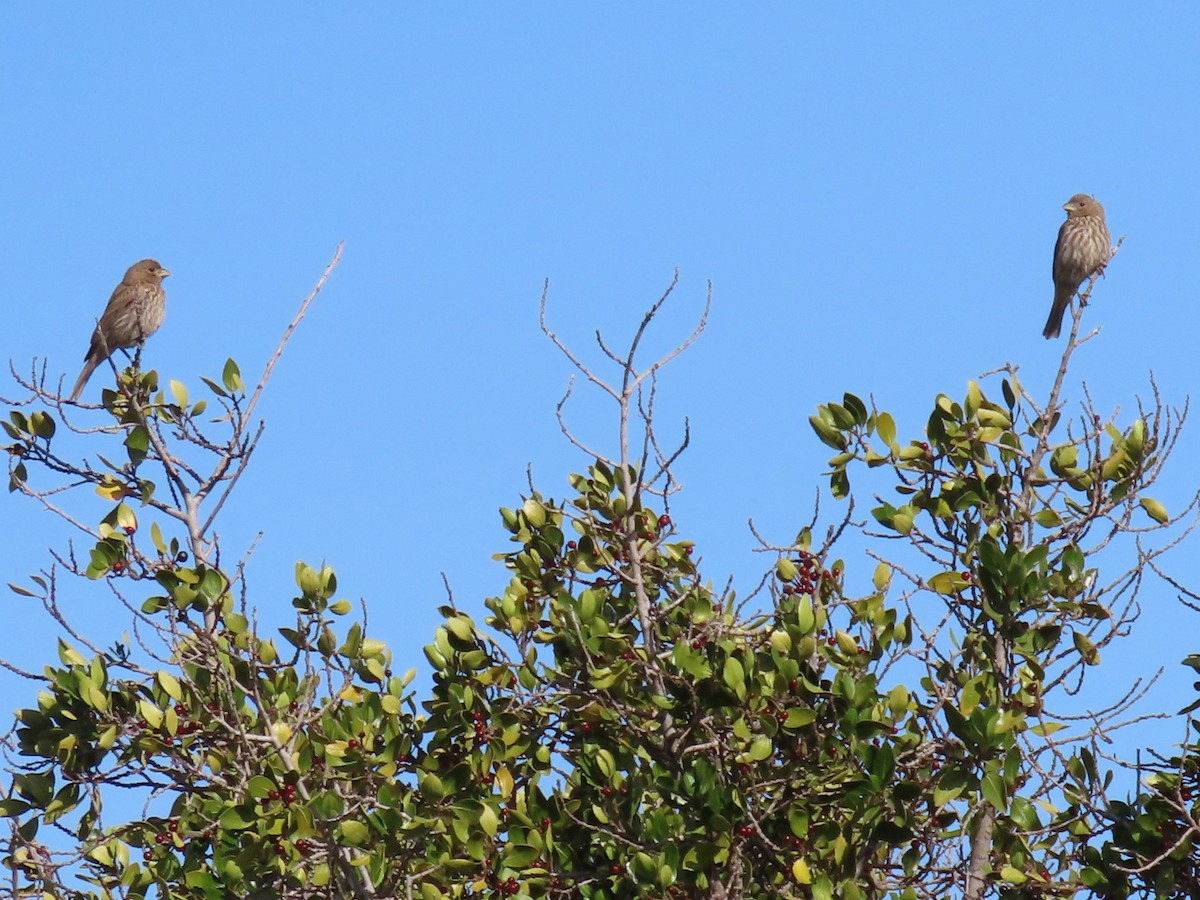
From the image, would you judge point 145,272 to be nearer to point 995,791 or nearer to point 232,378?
point 232,378

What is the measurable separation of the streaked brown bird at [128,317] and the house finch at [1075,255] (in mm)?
7567

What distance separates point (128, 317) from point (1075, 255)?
7.87m

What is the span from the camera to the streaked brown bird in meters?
12.5

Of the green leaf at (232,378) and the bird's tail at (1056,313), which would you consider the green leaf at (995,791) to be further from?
the bird's tail at (1056,313)

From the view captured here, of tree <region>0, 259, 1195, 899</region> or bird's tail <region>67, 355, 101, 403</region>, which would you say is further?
bird's tail <region>67, 355, 101, 403</region>

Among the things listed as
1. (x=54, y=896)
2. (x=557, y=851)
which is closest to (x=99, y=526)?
(x=54, y=896)

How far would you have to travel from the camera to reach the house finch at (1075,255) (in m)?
12.9

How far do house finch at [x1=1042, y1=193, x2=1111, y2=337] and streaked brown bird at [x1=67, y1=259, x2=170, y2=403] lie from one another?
7.57m

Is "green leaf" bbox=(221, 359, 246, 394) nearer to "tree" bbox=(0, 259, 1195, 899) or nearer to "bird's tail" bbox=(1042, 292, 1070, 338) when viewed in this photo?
"tree" bbox=(0, 259, 1195, 899)

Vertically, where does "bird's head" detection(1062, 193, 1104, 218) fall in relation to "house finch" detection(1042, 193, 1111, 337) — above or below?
above

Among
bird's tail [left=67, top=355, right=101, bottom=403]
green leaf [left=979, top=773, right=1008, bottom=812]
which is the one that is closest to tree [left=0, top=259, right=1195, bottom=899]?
green leaf [left=979, top=773, right=1008, bottom=812]

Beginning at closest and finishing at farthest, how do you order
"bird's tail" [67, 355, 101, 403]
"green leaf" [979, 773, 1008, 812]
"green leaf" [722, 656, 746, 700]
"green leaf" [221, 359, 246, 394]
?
"green leaf" [979, 773, 1008, 812] → "green leaf" [722, 656, 746, 700] → "green leaf" [221, 359, 246, 394] → "bird's tail" [67, 355, 101, 403]

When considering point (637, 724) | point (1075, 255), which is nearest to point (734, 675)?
point (637, 724)

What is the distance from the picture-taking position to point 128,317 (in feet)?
41.5
